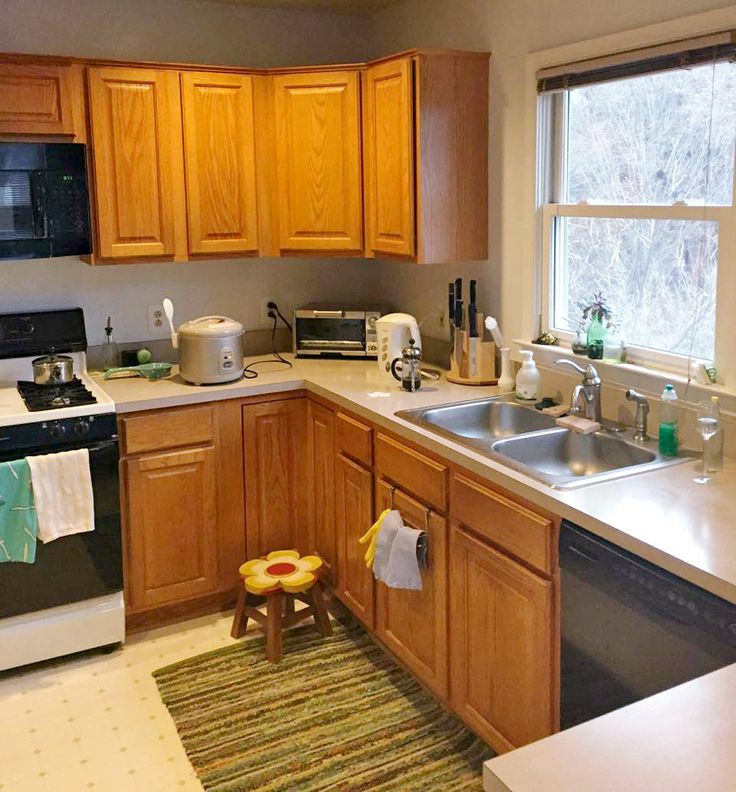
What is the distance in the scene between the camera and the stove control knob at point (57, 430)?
2.95 m

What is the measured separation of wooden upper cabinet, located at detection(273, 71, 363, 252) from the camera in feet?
11.3

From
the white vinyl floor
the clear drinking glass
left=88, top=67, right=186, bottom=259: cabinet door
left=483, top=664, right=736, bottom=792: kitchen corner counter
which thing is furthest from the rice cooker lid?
left=483, top=664, right=736, bottom=792: kitchen corner counter

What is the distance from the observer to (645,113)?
2.62 meters

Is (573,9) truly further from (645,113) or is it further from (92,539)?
(92,539)

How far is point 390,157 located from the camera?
3.29m

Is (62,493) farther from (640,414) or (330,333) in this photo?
(640,414)

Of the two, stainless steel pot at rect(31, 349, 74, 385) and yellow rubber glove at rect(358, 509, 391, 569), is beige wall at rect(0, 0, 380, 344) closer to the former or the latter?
stainless steel pot at rect(31, 349, 74, 385)

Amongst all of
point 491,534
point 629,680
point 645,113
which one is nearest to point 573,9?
point 645,113

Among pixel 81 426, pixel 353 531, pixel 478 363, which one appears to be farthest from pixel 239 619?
pixel 478 363

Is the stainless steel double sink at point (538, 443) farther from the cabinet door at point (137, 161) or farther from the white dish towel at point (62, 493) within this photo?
the cabinet door at point (137, 161)

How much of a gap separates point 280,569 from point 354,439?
0.55 m

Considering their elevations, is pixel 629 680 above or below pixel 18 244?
below

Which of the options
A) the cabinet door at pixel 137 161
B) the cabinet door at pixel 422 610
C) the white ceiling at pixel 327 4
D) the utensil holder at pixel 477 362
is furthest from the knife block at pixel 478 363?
the white ceiling at pixel 327 4

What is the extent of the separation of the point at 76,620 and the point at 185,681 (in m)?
0.44
